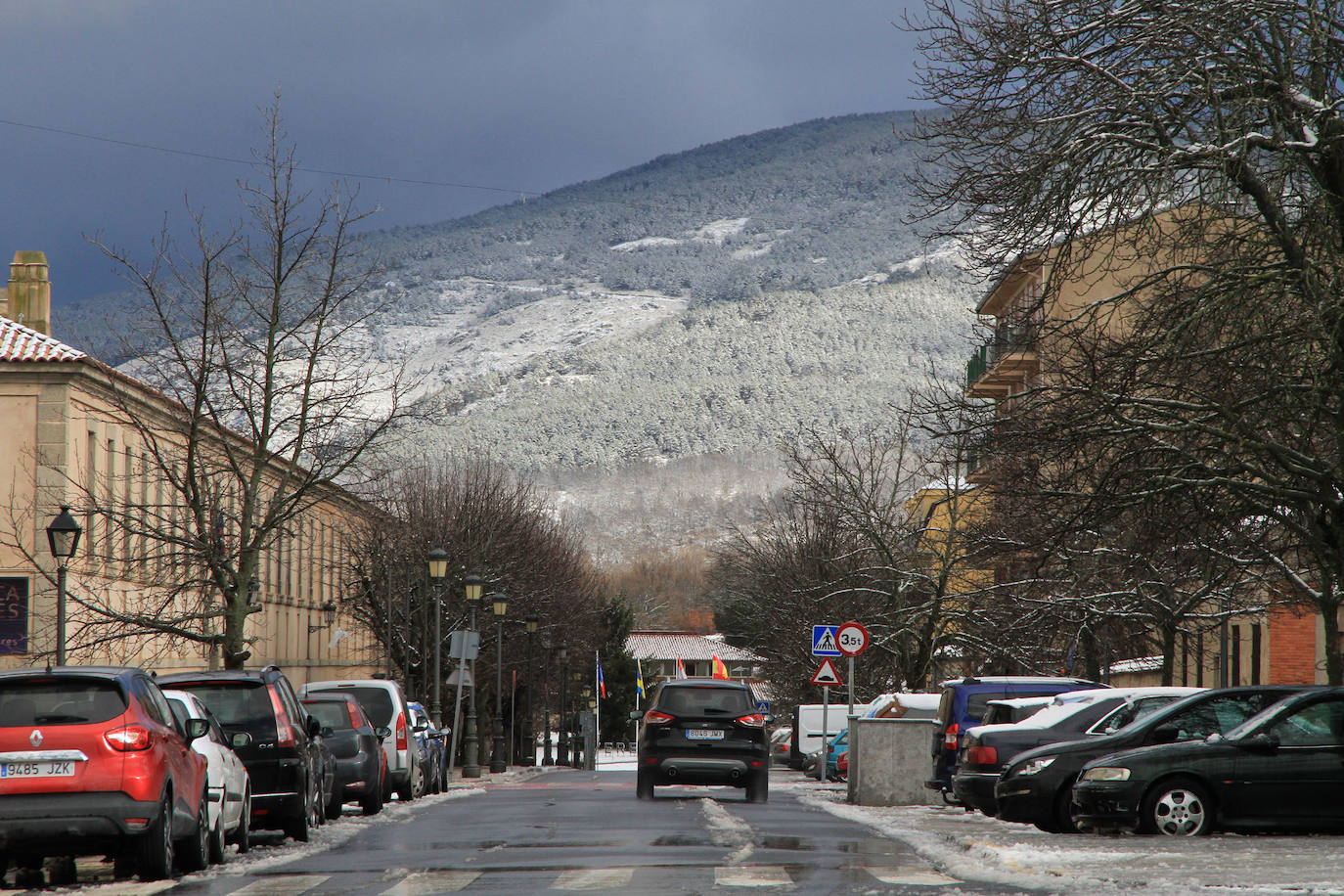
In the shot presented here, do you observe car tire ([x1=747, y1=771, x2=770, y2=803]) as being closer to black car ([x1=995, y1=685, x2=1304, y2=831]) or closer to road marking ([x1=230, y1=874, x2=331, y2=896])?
black car ([x1=995, y1=685, x2=1304, y2=831])

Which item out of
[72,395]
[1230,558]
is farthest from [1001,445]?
[72,395]

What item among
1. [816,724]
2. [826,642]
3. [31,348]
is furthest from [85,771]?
[816,724]

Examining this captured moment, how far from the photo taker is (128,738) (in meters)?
12.1

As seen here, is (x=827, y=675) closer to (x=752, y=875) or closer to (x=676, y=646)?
(x=752, y=875)

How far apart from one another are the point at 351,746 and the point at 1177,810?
35.5ft

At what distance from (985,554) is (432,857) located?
19378mm

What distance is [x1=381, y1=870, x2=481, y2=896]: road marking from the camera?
11.2 metres

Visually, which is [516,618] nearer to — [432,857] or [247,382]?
[247,382]

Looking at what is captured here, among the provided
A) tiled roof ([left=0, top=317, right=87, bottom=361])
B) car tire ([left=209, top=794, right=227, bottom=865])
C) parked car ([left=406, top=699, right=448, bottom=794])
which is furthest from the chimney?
car tire ([left=209, top=794, right=227, bottom=865])

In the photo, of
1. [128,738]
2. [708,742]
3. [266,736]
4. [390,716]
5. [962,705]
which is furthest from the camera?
[390,716]

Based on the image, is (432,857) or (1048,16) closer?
(432,857)

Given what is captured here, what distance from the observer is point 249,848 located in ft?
54.4

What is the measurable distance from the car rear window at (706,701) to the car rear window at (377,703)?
4138 millimetres

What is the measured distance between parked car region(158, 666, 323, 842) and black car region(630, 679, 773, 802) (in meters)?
7.49
